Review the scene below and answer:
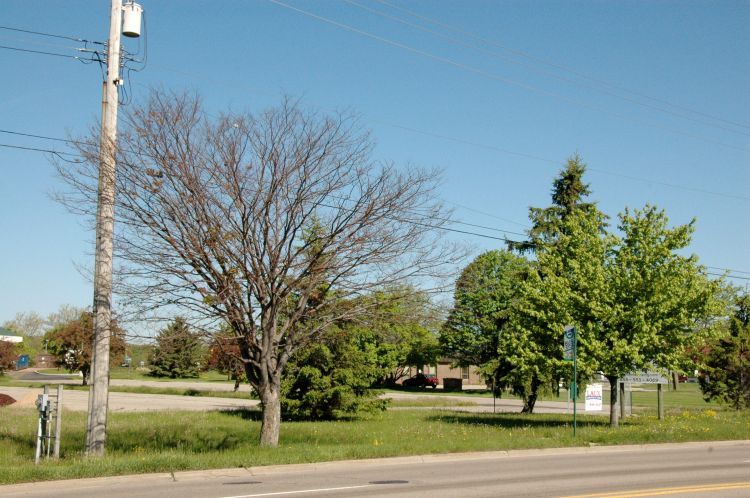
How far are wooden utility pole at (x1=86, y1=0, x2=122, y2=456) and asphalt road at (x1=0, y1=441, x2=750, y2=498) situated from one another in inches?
125

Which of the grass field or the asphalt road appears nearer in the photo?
the asphalt road

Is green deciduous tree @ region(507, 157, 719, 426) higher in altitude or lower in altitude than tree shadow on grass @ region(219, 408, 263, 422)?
higher

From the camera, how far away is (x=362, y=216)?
1744cm

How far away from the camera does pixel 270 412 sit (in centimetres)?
1766

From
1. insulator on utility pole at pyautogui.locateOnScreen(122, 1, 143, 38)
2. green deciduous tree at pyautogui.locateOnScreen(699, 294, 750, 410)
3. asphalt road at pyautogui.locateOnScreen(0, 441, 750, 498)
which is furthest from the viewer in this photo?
green deciduous tree at pyautogui.locateOnScreen(699, 294, 750, 410)

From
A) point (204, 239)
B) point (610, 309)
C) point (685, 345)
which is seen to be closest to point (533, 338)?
point (610, 309)

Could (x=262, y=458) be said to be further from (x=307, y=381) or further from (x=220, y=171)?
(x=307, y=381)

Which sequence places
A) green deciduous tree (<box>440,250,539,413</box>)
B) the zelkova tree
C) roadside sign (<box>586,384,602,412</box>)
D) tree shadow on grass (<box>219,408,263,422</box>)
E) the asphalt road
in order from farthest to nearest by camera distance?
tree shadow on grass (<box>219,408,263,422</box>) → roadside sign (<box>586,384,602,412</box>) → the zelkova tree → green deciduous tree (<box>440,250,539,413</box>) → the asphalt road

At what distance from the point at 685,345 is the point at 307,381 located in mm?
15314

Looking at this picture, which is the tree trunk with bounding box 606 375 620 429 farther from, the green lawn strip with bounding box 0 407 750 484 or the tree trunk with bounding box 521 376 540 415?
the tree trunk with bounding box 521 376 540 415

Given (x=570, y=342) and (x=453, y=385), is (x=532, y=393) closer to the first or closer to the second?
(x=570, y=342)

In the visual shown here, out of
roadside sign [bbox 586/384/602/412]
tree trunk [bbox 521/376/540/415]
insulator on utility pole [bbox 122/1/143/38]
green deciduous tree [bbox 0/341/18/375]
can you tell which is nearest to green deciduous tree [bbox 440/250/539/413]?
tree trunk [bbox 521/376/540/415]

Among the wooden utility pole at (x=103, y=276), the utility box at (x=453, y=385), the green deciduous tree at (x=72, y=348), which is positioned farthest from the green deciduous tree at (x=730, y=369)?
the utility box at (x=453, y=385)

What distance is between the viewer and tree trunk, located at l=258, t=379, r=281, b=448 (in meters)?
17.5
